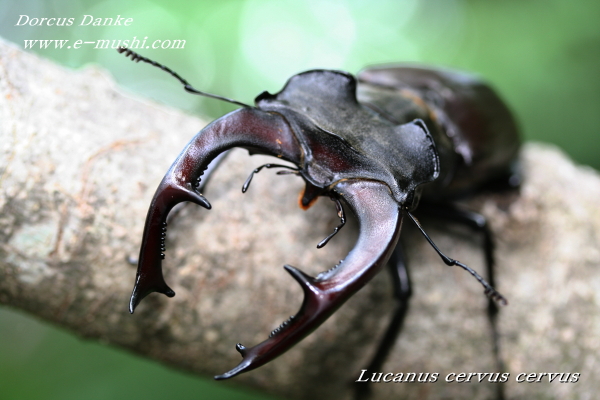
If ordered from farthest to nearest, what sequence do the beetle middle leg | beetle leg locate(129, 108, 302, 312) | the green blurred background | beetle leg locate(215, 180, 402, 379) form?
1. the green blurred background
2. the beetle middle leg
3. beetle leg locate(129, 108, 302, 312)
4. beetle leg locate(215, 180, 402, 379)

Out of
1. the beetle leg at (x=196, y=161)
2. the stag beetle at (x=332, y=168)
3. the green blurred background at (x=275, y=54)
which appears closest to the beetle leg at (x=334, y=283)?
the stag beetle at (x=332, y=168)

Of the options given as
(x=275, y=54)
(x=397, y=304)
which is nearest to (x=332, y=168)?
(x=397, y=304)

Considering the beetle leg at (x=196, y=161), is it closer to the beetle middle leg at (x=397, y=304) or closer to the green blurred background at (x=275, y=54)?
the beetle middle leg at (x=397, y=304)

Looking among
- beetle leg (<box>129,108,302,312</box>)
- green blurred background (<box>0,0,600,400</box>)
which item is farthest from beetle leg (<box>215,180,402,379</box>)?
green blurred background (<box>0,0,600,400</box>)

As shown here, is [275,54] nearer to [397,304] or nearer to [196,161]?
[397,304]

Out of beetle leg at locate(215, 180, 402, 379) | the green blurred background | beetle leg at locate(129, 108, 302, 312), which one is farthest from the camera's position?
the green blurred background

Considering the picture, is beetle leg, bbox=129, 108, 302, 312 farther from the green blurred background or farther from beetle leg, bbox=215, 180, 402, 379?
the green blurred background

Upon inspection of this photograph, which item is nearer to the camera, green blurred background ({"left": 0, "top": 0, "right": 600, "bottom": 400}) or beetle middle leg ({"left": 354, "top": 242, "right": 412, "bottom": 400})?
beetle middle leg ({"left": 354, "top": 242, "right": 412, "bottom": 400})
